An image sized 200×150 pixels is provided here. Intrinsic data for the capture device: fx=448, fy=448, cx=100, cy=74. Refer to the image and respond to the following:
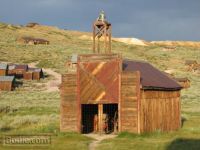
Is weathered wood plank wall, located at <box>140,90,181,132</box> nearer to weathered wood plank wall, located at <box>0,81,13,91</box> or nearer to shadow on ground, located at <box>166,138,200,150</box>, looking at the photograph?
shadow on ground, located at <box>166,138,200,150</box>

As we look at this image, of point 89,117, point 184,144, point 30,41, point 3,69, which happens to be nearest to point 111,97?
point 89,117

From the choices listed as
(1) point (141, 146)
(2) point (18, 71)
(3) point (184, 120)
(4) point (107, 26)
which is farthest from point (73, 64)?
(1) point (141, 146)

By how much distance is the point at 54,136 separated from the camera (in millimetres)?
28016

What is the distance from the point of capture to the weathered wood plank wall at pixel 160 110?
96.5 feet

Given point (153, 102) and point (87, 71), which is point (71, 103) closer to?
point (87, 71)

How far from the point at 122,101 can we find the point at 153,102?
2502mm

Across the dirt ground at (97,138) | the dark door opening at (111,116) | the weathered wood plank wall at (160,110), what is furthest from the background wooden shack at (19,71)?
the dirt ground at (97,138)

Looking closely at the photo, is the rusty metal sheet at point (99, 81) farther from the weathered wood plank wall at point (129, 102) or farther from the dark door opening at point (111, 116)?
the dark door opening at point (111, 116)

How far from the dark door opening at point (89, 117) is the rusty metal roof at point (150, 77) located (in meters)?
3.90

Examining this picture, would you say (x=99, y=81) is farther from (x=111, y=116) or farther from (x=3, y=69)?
(x=3, y=69)

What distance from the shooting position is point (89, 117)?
32.5 metres

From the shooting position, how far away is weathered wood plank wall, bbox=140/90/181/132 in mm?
29406

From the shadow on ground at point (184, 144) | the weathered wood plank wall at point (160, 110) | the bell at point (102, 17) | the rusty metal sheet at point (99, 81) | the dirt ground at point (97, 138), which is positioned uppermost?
the bell at point (102, 17)

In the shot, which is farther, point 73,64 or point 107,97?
point 73,64
